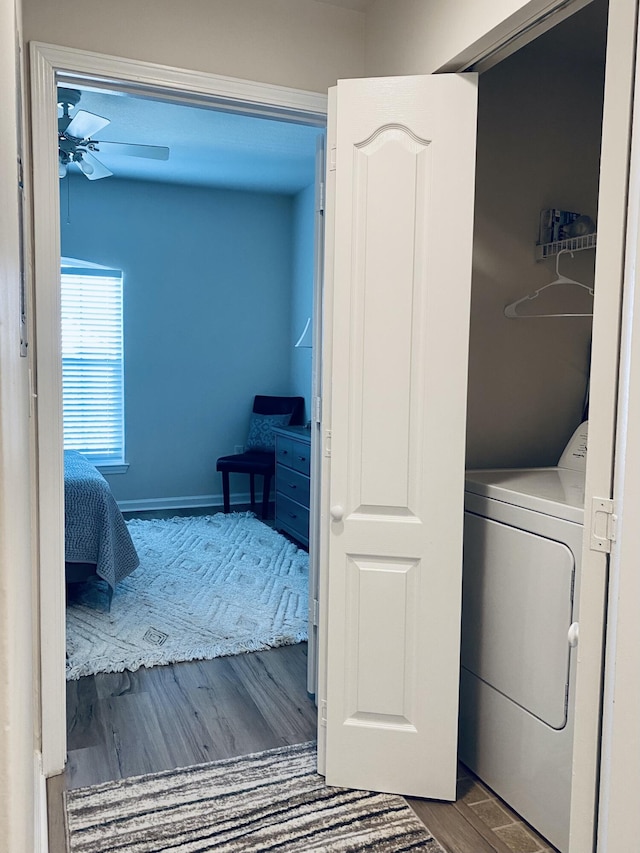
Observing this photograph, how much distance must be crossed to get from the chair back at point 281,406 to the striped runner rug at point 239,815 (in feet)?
13.3

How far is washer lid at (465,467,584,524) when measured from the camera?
192 centimetres

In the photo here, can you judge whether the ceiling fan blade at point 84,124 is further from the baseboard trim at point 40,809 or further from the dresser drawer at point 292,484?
the baseboard trim at point 40,809

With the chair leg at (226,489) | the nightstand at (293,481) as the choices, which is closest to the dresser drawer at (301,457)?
the nightstand at (293,481)

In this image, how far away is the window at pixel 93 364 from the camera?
5.95 meters

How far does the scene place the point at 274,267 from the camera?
6.51 metres

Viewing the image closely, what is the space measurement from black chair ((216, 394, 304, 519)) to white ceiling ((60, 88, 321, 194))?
192 centimetres

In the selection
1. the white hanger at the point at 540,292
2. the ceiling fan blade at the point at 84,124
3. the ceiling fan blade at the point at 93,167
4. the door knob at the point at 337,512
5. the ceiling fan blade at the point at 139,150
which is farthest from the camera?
the ceiling fan blade at the point at 93,167

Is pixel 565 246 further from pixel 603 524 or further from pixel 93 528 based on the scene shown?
pixel 93 528

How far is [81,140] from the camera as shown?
12.1ft

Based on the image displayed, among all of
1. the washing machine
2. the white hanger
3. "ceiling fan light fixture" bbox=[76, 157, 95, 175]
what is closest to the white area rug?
the washing machine

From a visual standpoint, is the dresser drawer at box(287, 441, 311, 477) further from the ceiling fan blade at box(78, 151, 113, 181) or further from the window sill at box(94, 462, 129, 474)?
the ceiling fan blade at box(78, 151, 113, 181)

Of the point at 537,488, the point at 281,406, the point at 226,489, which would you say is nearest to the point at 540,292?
the point at 537,488

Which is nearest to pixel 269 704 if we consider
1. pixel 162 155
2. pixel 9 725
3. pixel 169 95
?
pixel 169 95

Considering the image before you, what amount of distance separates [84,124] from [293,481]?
9.10 feet
